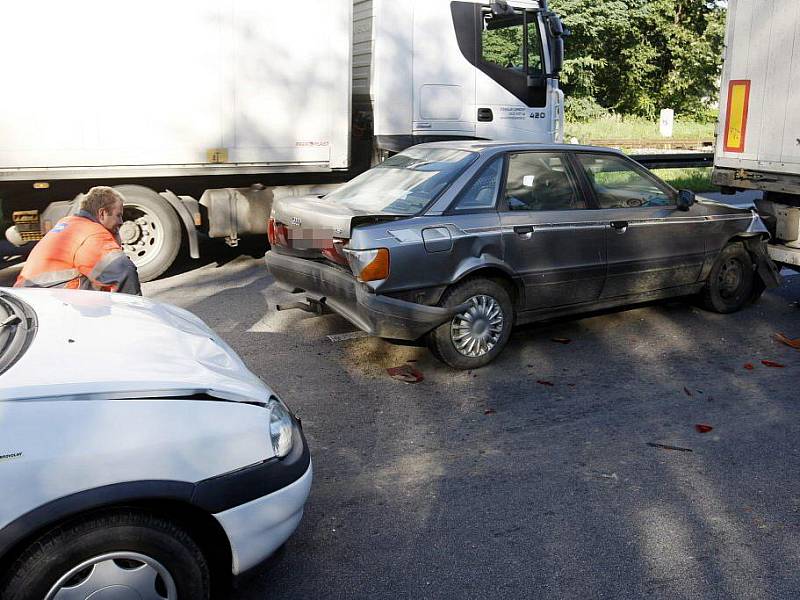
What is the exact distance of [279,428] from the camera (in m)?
3.21

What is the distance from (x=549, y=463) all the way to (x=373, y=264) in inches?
69.1

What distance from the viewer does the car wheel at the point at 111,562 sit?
102 inches

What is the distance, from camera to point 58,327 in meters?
3.32

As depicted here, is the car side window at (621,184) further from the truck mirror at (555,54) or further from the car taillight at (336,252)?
→ the truck mirror at (555,54)

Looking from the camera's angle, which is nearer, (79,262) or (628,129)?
(79,262)

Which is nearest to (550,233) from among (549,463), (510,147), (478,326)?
(510,147)

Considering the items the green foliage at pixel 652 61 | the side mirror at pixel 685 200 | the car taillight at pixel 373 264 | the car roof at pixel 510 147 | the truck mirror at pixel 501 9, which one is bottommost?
the car taillight at pixel 373 264

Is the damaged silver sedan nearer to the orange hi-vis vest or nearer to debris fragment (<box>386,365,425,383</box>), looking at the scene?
debris fragment (<box>386,365,425,383</box>)

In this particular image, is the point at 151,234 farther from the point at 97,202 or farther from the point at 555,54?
the point at 555,54

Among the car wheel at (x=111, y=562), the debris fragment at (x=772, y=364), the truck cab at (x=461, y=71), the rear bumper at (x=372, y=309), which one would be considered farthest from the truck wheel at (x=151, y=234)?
the car wheel at (x=111, y=562)

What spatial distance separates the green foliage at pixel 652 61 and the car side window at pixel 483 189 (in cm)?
3241

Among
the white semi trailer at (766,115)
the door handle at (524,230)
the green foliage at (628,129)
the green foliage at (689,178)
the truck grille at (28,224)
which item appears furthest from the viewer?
the green foliage at (628,129)

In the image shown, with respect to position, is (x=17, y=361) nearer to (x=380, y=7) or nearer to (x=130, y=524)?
(x=130, y=524)

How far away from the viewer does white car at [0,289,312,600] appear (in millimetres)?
2580
